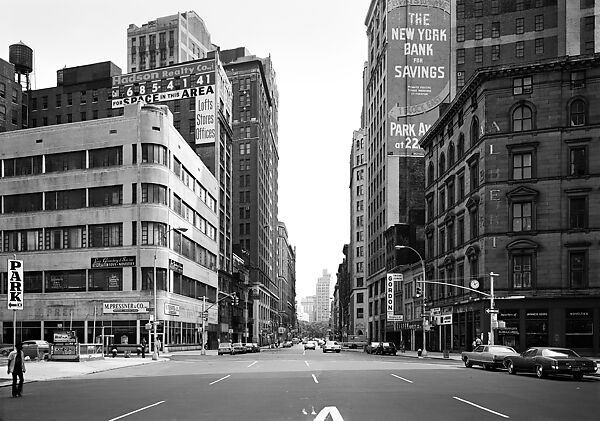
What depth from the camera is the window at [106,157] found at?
74875mm

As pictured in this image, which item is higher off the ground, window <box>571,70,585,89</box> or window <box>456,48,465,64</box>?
window <box>456,48,465,64</box>

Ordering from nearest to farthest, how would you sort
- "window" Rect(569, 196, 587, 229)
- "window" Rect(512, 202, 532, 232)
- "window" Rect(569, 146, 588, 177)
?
1. "window" Rect(569, 196, 587, 229)
2. "window" Rect(569, 146, 588, 177)
3. "window" Rect(512, 202, 532, 232)

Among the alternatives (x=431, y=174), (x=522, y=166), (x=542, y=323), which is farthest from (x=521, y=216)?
(x=431, y=174)

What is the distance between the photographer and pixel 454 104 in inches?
2665

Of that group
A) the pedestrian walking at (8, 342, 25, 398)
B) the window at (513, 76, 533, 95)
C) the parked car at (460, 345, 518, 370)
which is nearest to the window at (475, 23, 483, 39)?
the window at (513, 76, 533, 95)

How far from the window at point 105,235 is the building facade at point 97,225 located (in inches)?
4.3

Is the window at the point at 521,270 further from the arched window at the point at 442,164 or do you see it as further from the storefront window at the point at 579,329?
the arched window at the point at 442,164

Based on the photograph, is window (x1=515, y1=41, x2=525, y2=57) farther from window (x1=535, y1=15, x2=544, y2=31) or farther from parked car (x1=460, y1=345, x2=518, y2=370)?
parked car (x1=460, y1=345, x2=518, y2=370)

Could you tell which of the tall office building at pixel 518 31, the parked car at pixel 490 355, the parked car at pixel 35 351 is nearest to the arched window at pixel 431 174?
the tall office building at pixel 518 31

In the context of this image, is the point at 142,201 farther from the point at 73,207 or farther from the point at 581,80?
the point at 581,80

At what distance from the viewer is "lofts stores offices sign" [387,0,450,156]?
328 feet

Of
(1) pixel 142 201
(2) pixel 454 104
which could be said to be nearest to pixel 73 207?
(1) pixel 142 201

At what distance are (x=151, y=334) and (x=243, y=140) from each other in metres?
83.7

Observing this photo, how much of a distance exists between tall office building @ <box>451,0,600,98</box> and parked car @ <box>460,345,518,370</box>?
50435 mm
